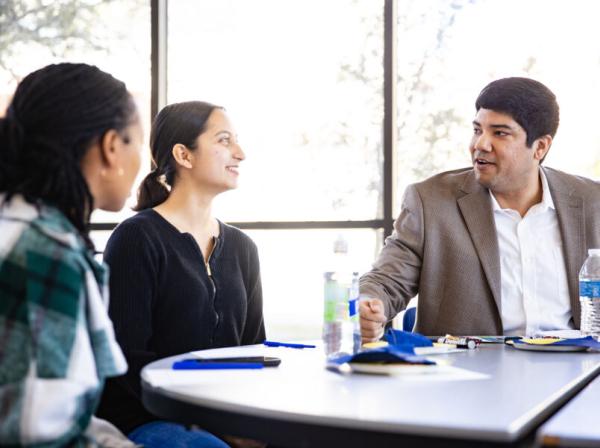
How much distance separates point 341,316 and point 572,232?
3.95 feet

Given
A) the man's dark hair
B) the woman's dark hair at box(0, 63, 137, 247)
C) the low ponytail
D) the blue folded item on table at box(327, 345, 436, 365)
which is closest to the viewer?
the woman's dark hair at box(0, 63, 137, 247)

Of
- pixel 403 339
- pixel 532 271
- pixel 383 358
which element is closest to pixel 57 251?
pixel 383 358

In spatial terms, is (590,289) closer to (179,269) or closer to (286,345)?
(286,345)

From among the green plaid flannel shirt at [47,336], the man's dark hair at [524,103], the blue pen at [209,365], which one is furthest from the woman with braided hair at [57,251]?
the man's dark hair at [524,103]

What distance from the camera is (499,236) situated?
267cm

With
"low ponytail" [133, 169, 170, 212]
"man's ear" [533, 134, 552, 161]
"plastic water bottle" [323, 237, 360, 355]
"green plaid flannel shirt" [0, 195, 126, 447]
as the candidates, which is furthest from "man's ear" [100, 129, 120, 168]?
"man's ear" [533, 134, 552, 161]

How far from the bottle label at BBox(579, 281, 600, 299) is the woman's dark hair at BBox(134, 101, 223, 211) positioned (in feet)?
4.11

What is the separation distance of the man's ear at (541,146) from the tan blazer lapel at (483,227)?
0.24 metres

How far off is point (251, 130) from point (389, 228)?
91 centimetres

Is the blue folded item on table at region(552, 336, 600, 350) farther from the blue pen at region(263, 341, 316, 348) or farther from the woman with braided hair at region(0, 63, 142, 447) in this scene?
the woman with braided hair at region(0, 63, 142, 447)

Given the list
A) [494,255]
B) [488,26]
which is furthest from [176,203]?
[488,26]

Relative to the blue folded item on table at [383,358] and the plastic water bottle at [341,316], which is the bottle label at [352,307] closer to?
the plastic water bottle at [341,316]

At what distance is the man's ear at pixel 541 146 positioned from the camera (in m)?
2.79

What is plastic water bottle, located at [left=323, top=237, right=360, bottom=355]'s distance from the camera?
5.59 feet
